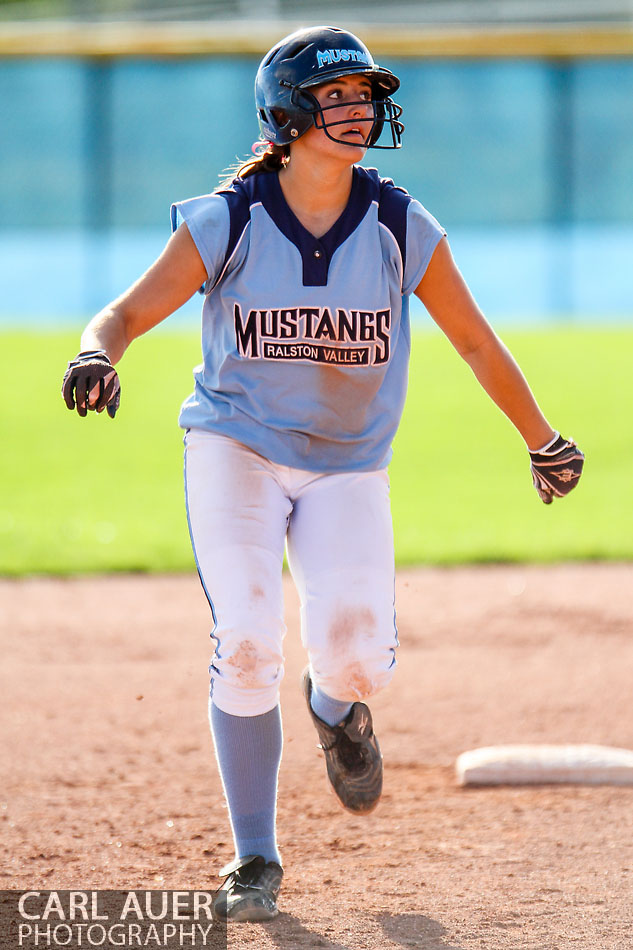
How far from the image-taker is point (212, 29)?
63.0ft

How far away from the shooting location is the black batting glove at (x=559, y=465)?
3.12 m

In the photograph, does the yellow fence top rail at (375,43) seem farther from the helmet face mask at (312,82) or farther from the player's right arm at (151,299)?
the player's right arm at (151,299)

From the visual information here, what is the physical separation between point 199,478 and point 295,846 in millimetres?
1060

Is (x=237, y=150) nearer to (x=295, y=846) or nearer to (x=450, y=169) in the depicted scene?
(x=450, y=169)

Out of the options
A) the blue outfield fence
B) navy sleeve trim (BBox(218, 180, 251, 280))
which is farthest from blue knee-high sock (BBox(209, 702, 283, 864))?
the blue outfield fence

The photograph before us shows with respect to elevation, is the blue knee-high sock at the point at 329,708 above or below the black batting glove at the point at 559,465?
below

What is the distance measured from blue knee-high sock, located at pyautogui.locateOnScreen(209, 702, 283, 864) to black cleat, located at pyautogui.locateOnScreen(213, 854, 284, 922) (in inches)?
1.3

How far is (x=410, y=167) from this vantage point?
1903 centimetres

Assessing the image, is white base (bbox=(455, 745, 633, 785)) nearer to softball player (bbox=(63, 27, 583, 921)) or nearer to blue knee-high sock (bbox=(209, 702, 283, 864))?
softball player (bbox=(63, 27, 583, 921))

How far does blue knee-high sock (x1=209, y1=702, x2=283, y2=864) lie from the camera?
2.79 metres

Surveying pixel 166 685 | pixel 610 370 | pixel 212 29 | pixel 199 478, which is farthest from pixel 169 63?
pixel 199 478

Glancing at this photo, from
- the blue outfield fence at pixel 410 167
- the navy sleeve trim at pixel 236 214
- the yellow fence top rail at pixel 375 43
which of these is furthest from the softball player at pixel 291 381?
the yellow fence top rail at pixel 375 43

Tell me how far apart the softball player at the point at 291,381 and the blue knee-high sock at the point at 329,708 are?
58 mm

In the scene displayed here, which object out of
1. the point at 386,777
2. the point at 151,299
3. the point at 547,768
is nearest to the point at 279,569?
the point at 151,299
